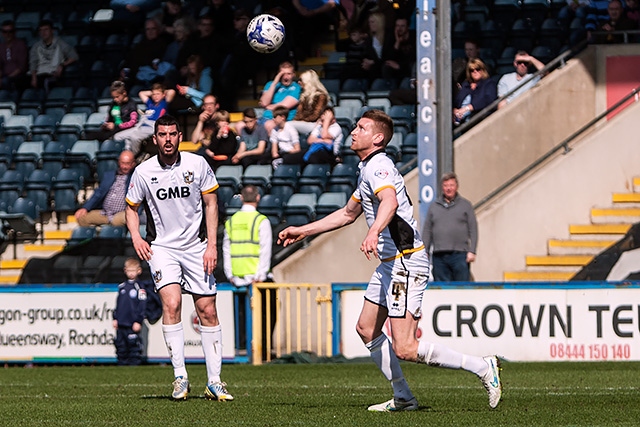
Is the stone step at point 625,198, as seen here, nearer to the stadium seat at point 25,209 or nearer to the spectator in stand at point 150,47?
the spectator in stand at point 150,47

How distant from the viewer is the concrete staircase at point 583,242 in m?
18.9

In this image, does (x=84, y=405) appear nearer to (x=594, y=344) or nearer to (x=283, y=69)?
(x=594, y=344)

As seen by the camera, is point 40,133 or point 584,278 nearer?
point 584,278

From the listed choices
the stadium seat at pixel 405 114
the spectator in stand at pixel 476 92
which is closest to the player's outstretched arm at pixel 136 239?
the spectator in stand at pixel 476 92

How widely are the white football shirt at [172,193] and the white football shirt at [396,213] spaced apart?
178 cm

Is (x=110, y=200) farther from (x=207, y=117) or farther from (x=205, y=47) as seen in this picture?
(x=205, y=47)

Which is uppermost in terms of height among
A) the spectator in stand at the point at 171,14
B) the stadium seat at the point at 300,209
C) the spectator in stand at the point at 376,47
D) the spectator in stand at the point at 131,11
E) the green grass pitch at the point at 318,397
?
the spectator in stand at the point at 131,11

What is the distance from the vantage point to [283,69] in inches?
834

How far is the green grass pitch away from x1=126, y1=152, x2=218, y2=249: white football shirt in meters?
1.30

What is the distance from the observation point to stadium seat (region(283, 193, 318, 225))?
19719 mm

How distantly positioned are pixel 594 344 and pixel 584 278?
197 centimetres

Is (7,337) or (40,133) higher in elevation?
(40,133)

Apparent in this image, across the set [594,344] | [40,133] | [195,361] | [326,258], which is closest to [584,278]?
[594,344]

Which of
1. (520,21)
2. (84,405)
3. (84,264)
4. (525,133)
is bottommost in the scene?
(84,405)
